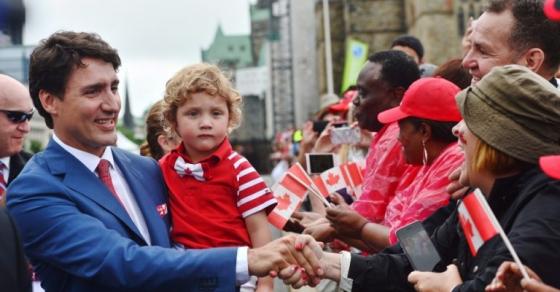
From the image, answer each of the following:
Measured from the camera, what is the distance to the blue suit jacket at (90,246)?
11.5 ft

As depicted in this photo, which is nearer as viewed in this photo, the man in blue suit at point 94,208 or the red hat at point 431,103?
the man in blue suit at point 94,208

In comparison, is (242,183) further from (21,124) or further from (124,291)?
(21,124)

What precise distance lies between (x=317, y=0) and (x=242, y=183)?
165 ft

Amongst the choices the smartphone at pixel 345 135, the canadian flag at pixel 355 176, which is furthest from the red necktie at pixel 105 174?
the smartphone at pixel 345 135

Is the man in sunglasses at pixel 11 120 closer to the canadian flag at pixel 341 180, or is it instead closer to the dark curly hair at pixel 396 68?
the canadian flag at pixel 341 180

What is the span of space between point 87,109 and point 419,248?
5.00 feet

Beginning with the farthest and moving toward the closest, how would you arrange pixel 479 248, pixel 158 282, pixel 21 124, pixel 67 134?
1. pixel 21 124
2. pixel 67 134
3. pixel 158 282
4. pixel 479 248

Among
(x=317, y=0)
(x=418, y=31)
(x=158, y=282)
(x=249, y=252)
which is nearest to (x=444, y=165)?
(x=249, y=252)

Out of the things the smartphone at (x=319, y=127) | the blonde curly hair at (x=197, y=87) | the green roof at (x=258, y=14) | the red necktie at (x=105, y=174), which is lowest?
the green roof at (x=258, y=14)

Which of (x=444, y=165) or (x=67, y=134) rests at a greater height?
(x=67, y=134)

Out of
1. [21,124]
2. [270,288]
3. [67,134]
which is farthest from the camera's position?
[21,124]

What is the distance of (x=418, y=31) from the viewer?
157 ft

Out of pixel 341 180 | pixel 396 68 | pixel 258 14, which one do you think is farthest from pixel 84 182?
pixel 258 14

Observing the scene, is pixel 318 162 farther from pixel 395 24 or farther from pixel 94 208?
pixel 395 24
